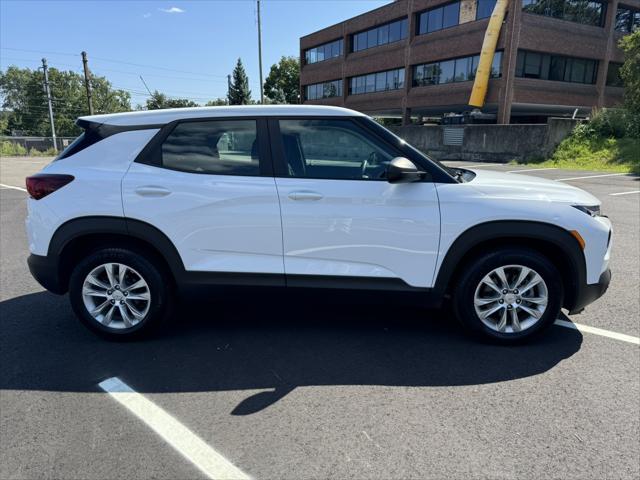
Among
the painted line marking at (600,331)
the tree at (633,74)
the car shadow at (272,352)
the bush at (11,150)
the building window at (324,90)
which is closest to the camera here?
the car shadow at (272,352)

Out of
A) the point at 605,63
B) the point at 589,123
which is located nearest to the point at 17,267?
the point at 589,123

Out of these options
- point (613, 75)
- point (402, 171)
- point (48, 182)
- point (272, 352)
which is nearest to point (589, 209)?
point (402, 171)

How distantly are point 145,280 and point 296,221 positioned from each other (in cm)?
130

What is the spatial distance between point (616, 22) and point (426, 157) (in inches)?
1501

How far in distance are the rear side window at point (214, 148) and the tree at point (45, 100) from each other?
92.1 m

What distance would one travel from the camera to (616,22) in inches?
1268

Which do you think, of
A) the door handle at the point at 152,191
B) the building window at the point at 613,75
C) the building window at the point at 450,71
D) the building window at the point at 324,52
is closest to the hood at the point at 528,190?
the door handle at the point at 152,191

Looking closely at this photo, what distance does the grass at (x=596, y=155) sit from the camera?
63.1 ft

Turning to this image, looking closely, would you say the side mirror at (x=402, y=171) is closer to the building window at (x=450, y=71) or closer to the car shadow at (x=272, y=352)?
the car shadow at (x=272, y=352)

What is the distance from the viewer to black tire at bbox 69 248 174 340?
11.6ft

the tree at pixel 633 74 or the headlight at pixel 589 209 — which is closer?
the headlight at pixel 589 209


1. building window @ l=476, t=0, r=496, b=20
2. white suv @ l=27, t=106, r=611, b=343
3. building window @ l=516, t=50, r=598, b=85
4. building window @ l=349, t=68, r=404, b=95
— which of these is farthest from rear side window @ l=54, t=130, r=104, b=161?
building window @ l=349, t=68, r=404, b=95

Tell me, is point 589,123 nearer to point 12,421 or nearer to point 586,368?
point 586,368

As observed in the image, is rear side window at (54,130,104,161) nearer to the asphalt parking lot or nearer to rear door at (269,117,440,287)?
rear door at (269,117,440,287)
